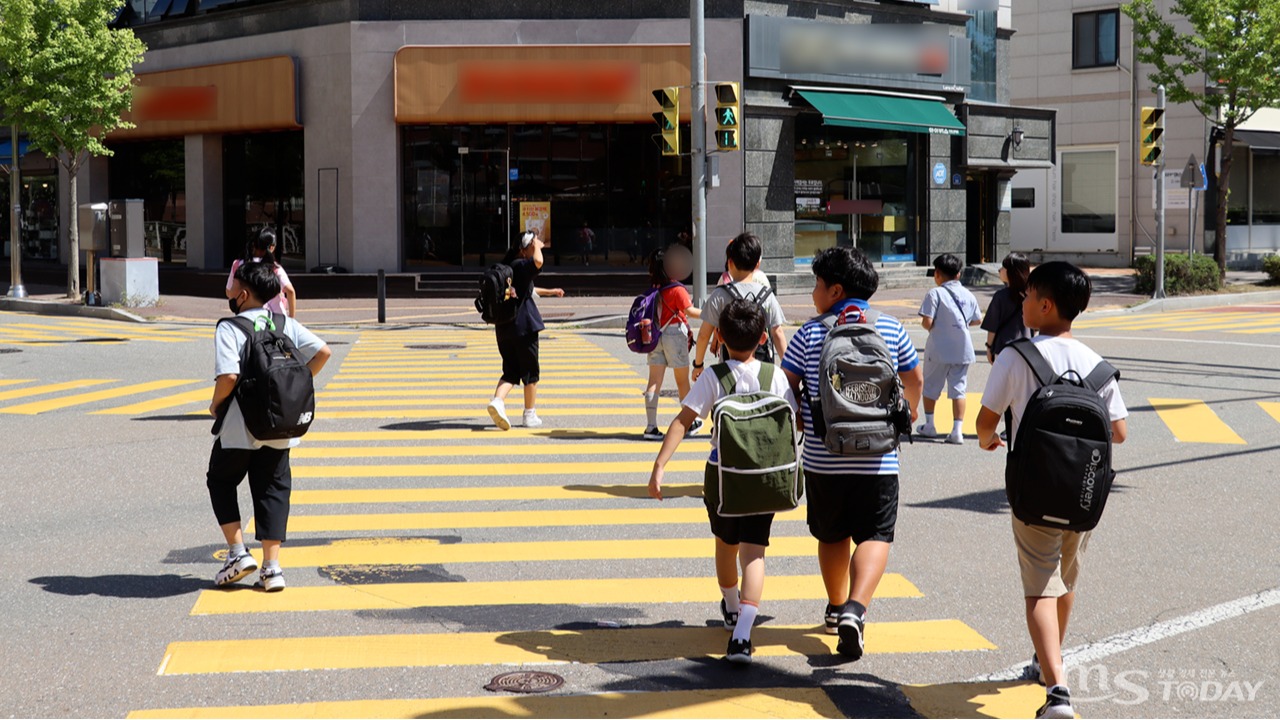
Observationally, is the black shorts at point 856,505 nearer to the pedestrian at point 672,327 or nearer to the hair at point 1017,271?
the hair at point 1017,271

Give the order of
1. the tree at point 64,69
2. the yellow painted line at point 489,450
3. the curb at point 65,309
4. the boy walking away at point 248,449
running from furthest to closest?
the tree at point 64,69 → the curb at point 65,309 → the yellow painted line at point 489,450 → the boy walking away at point 248,449

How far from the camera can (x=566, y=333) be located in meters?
24.1

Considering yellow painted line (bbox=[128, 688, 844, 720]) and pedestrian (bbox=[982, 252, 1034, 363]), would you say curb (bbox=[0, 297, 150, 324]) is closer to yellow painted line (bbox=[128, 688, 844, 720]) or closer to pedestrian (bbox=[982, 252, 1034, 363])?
pedestrian (bbox=[982, 252, 1034, 363])

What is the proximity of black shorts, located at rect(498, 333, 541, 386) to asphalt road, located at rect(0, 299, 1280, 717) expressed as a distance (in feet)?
1.87

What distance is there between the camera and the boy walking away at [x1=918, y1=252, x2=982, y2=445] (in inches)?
477

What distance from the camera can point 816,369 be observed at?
20.3 feet

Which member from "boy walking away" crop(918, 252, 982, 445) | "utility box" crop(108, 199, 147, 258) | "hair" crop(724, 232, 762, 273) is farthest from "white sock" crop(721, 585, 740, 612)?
"utility box" crop(108, 199, 147, 258)

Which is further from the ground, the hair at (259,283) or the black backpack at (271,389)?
the hair at (259,283)

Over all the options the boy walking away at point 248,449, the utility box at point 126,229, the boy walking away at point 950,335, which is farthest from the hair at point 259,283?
the utility box at point 126,229

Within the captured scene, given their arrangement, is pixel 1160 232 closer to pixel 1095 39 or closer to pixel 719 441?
pixel 1095 39

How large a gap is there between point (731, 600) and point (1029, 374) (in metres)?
1.82

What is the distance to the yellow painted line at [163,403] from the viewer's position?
1420 centimetres

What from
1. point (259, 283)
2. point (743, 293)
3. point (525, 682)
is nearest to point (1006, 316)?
point (743, 293)

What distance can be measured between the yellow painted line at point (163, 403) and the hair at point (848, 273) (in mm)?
9514
